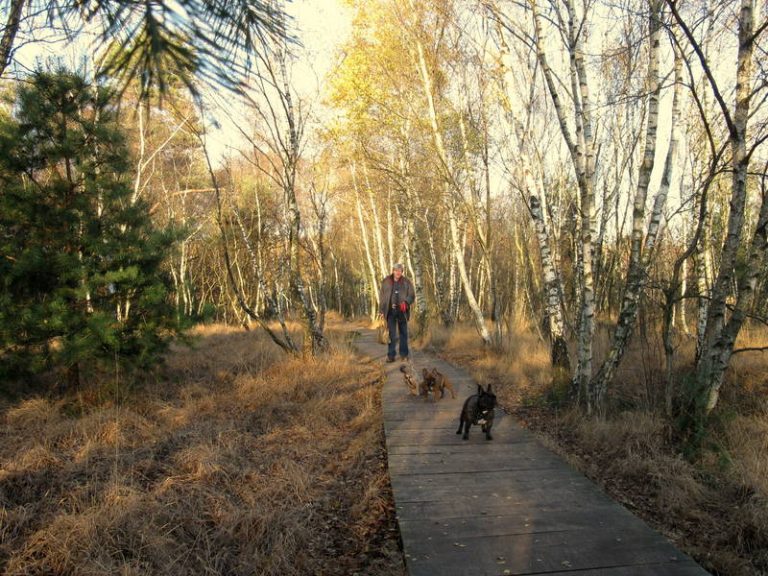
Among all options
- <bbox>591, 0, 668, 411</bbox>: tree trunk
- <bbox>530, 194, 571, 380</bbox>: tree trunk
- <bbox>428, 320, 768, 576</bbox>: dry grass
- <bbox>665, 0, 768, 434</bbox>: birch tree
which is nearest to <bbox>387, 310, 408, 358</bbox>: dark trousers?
<bbox>428, 320, 768, 576</bbox>: dry grass

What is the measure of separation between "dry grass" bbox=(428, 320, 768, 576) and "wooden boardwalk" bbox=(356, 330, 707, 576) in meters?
→ 0.39

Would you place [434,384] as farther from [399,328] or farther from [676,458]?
[676,458]

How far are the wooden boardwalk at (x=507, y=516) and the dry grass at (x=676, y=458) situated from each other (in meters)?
0.39

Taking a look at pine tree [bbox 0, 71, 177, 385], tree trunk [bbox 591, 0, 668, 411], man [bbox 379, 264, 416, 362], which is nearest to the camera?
tree trunk [bbox 591, 0, 668, 411]

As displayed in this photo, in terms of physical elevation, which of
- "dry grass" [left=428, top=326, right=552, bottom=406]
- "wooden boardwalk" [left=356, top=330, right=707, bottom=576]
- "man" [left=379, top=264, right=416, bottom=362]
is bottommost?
"wooden boardwalk" [left=356, top=330, right=707, bottom=576]

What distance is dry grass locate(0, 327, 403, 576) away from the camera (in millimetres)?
2990

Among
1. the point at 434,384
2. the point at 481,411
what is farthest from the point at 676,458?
the point at 434,384

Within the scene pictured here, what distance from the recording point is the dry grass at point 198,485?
299 centimetres

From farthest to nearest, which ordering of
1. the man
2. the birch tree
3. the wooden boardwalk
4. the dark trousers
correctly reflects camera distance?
1. the dark trousers
2. the man
3. the birch tree
4. the wooden boardwalk

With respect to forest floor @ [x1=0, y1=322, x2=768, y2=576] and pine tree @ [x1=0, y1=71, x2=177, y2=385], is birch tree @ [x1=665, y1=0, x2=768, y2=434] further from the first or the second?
pine tree @ [x1=0, y1=71, x2=177, y2=385]

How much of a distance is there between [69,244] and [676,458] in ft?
25.9

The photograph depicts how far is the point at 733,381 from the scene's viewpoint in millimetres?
7430

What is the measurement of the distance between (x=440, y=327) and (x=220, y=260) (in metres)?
15.7

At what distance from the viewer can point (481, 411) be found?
5.12 m
